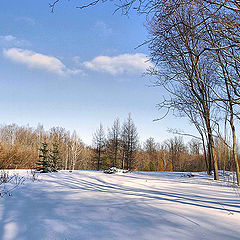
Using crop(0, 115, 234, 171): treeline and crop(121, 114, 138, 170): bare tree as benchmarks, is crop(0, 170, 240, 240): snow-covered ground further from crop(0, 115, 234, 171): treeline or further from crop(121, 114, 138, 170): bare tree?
crop(121, 114, 138, 170): bare tree

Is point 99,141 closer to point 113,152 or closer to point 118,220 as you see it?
point 113,152

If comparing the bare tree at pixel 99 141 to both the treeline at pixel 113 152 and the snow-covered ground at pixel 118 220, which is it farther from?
the snow-covered ground at pixel 118 220

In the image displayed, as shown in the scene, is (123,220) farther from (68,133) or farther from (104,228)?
(68,133)

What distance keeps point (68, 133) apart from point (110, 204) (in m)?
45.1

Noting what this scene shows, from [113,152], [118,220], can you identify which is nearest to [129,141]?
[113,152]

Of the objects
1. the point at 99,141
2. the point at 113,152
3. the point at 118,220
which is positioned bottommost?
the point at 118,220

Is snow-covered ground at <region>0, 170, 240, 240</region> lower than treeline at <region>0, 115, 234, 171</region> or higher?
lower

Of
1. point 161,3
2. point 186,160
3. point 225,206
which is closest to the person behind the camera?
point 161,3

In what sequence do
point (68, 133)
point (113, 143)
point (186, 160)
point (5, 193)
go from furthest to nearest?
point (68, 133) < point (186, 160) < point (113, 143) < point (5, 193)

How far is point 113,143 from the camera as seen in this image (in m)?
24.5

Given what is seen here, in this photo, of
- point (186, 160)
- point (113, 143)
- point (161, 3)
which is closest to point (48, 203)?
point (161, 3)

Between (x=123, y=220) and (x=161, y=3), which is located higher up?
(x=161, y=3)

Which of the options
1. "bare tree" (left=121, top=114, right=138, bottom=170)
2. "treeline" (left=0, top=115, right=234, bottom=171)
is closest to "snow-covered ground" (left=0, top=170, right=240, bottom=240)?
"treeline" (left=0, top=115, right=234, bottom=171)

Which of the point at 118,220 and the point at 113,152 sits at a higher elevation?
the point at 113,152
